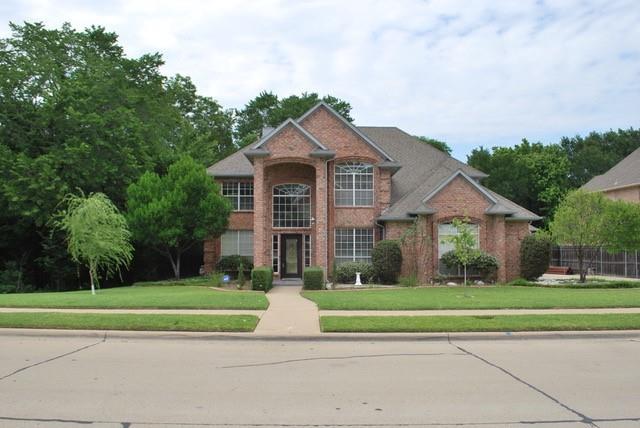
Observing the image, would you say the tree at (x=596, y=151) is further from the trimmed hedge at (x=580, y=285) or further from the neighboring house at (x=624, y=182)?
the trimmed hedge at (x=580, y=285)

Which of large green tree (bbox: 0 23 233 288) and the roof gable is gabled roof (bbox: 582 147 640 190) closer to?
the roof gable

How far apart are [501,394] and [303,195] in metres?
23.2

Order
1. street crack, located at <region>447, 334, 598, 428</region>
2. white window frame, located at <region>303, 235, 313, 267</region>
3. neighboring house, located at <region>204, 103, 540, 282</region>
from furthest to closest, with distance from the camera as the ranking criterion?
white window frame, located at <region>303, 235, 313, 267</region>, neighboring house, located at <region>204, 103, 540, 282</region>, street crack, located at <region>447, 334, 598, 428</region>

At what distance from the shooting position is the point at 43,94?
32094 millimetres

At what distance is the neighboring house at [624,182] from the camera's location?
41.5 metres

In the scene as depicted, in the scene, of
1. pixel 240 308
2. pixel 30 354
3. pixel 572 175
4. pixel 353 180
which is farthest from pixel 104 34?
pixel 572 175

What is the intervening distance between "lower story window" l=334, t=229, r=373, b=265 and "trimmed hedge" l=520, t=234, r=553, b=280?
7372 millimetres

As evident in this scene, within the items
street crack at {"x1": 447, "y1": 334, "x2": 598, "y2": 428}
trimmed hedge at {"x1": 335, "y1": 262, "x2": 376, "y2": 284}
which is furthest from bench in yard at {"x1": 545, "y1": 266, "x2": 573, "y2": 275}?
street crack at {"x1": 447, "y1": 334, "x2": 598, "y2": 428}

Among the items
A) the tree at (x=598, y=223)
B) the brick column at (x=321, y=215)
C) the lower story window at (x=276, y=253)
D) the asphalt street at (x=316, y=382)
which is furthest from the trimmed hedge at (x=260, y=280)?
the tree at (x=598, y=223)

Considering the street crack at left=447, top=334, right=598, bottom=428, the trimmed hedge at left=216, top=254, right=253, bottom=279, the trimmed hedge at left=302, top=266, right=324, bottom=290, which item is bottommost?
the street crack at left=447, top=334, right=598, bottom=428

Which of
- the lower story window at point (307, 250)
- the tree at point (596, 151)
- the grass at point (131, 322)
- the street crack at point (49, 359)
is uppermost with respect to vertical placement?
the tree at point (596, 151)

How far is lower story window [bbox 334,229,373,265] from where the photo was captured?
29156 mm

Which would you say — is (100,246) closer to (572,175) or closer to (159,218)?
(159,218)

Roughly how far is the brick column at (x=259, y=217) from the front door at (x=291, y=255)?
9.72ft
